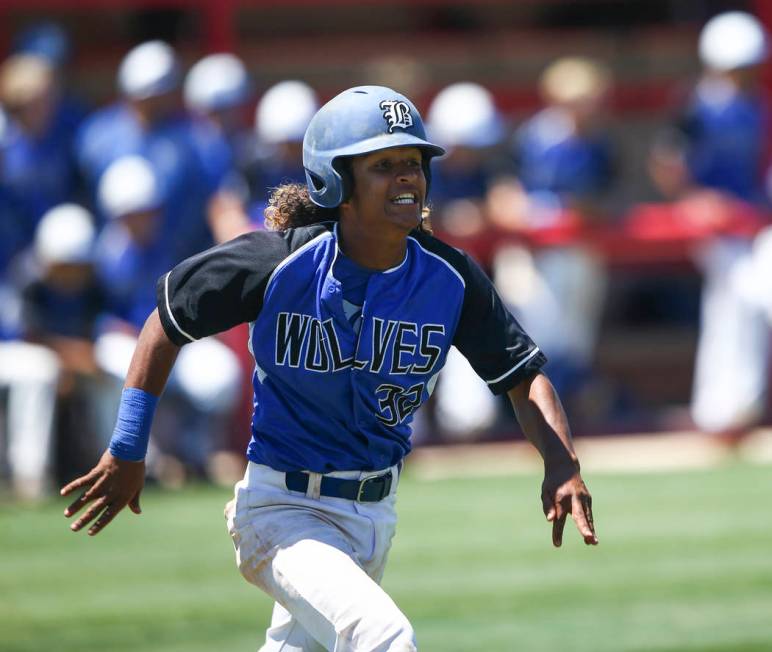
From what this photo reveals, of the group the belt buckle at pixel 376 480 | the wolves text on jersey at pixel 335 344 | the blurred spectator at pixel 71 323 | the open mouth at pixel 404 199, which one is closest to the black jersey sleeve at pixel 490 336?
the wolves text on jersey at pixel 335 344

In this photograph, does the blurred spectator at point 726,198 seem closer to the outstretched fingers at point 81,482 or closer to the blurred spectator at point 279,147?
the blurred spectator at point 279,147

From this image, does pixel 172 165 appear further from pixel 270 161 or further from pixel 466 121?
pixel 466 121

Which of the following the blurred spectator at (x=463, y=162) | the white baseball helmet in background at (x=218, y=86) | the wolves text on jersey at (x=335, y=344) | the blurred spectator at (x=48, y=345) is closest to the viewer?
the wolves text on jersey at (x=335, y=344)

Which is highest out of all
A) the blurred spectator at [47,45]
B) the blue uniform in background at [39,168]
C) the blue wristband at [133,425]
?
the blurred spectator at [47,45]

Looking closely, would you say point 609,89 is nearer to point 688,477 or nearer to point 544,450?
point 688,477

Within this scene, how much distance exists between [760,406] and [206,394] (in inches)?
149

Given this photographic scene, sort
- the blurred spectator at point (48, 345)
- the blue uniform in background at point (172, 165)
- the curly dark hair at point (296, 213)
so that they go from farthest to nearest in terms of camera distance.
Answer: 1. the blue uniform in background at point (172, 165)
2. the blurred spectator at point (48, 345)
3. the curly dark hair at point (296, 213)

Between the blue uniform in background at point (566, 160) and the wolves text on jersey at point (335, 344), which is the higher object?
the blue uniform in background at point (566, 160)

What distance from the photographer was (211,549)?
8055mm

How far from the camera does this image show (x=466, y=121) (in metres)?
10.7

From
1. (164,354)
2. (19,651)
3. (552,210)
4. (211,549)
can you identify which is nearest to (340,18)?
(552,210)

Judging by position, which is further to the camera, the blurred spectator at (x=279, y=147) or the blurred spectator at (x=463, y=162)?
the blurred spectator at (x=463, y=162)

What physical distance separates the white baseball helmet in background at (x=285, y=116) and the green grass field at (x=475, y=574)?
7.23 ft

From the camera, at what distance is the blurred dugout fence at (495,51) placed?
1262 cm
